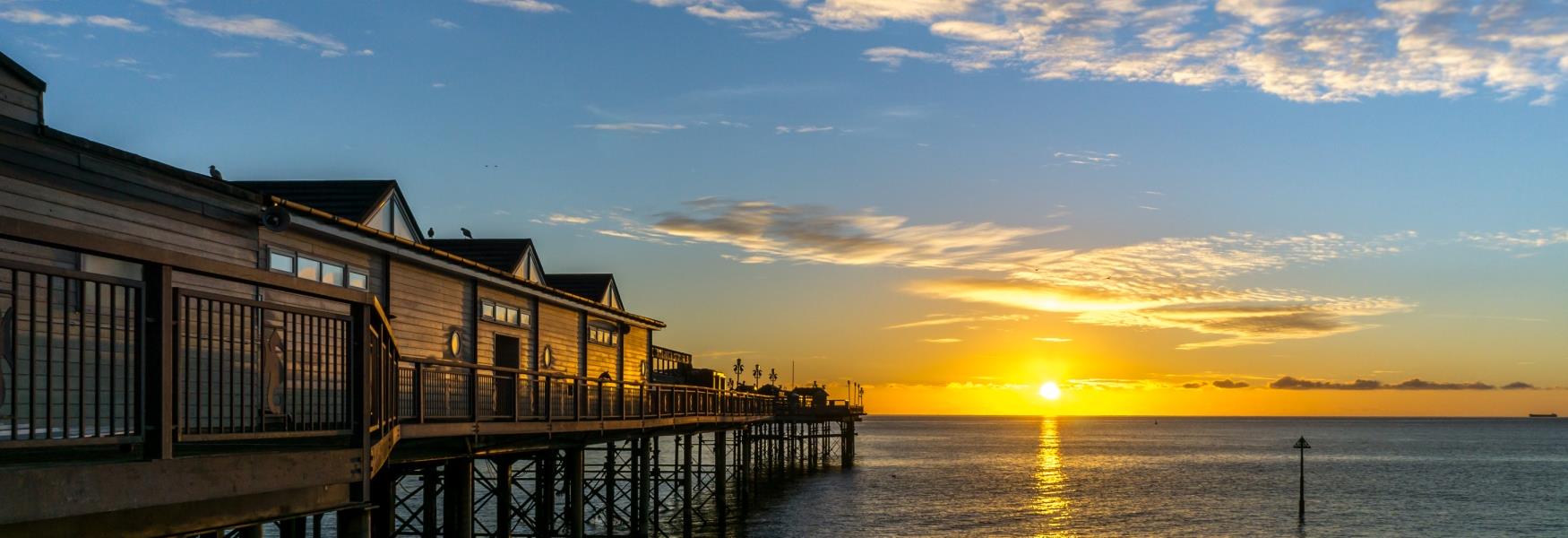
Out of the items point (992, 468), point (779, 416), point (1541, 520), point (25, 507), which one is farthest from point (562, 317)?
point (992, 468)

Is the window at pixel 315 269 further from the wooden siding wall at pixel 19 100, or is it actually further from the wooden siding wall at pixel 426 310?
the wooden siding wall at pixel 19 100

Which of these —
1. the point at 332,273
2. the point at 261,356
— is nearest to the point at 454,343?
the point at 332,273

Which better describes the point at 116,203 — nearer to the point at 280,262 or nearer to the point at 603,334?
Answer: the point at 280,262

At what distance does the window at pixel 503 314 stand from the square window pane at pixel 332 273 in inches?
248

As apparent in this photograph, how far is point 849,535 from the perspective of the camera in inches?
2018

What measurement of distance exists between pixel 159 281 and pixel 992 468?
111384 millimetres

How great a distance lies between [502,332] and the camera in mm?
28500

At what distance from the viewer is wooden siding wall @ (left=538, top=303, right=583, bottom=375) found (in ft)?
104

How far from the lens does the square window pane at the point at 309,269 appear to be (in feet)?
64.5

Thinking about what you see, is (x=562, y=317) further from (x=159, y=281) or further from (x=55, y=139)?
(x=159, y=281)

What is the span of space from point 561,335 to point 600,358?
426cm

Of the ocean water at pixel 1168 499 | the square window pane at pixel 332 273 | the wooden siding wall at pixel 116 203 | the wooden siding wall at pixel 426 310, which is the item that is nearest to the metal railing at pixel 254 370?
the wooden siding wall at pixel 116 203

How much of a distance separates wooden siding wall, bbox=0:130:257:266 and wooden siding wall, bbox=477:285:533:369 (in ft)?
30.1

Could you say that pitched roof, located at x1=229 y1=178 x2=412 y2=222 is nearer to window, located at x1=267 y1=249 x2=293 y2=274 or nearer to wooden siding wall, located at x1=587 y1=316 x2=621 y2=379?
window, located at x1=267 y1=249 x2=293 y2=274
